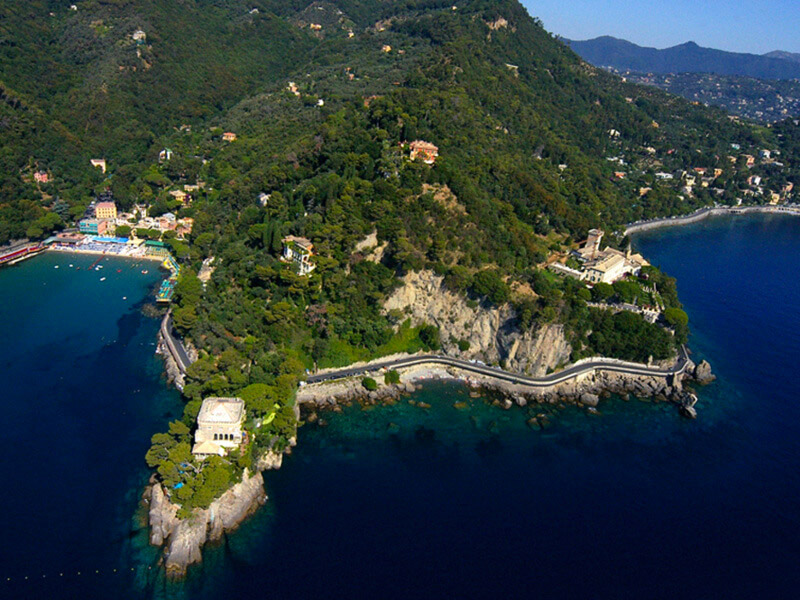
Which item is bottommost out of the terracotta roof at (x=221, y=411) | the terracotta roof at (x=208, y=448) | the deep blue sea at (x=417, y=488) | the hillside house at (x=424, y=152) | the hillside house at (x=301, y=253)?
the deep blue sea at (x=417, y=488)

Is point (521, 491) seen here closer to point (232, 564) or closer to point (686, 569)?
point (686, 569)

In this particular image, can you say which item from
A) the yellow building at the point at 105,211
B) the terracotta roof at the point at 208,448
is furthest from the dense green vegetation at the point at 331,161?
the yellow building at the point at 105,211

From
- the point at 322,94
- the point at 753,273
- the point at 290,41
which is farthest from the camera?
the point at 290,41

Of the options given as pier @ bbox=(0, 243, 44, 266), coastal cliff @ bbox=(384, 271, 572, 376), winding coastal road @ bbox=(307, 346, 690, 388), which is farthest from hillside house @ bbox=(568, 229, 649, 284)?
pier @ bbox=(0, 243, 44, 266)

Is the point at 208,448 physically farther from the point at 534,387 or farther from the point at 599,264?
the point at 599,264

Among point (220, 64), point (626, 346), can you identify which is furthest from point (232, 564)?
point (220, 64)

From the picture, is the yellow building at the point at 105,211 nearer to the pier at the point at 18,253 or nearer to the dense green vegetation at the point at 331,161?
the dense green vegetation at the point at 331,161
